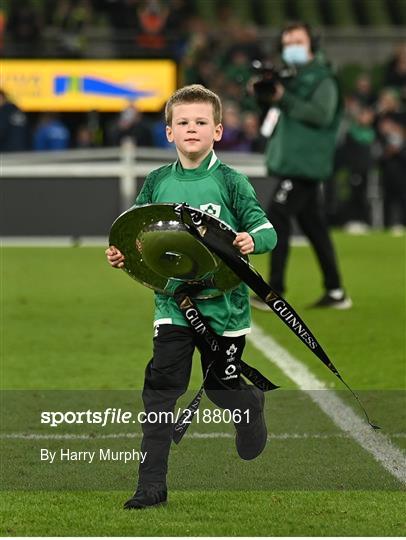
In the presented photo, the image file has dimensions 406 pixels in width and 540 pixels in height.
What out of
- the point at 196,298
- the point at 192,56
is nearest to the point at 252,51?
the point at 192,56

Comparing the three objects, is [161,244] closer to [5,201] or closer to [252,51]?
[5,201]

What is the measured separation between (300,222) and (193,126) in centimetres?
716

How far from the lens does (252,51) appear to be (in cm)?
2838

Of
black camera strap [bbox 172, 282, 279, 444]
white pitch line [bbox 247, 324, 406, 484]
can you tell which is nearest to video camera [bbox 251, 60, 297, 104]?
white pitch line [bbox 247, 324, 406, 484]

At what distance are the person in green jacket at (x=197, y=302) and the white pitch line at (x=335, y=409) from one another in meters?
0.93

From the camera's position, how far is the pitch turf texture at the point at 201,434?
5.68 m

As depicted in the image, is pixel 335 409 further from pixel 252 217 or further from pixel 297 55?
pixel 297 55

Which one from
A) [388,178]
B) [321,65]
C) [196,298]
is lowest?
[388,178]

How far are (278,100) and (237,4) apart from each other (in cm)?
2164

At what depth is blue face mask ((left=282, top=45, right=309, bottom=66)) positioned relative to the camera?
12820 mm

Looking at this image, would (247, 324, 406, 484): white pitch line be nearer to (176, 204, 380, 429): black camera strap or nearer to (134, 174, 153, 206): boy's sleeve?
(176, 204, 380, 429): black camera strap

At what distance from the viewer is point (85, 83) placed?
92.5ft

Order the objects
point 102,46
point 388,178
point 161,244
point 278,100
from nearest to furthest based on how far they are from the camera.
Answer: point 161,244, point 278,100, point 388,178, point 102,46

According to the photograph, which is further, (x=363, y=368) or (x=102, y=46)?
(x=102, y=46)
